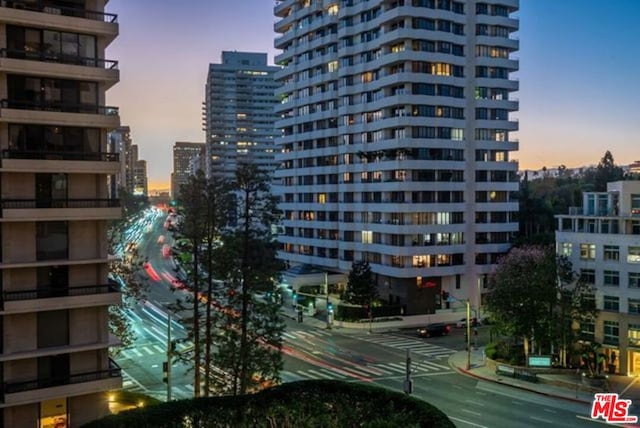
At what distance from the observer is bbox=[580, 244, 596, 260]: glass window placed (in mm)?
56000

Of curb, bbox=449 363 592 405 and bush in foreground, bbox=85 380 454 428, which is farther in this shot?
curb, bbox=449 363 592 405

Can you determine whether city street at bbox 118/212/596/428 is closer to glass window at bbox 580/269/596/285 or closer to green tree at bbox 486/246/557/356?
green tree at bbox 486/246/557/356

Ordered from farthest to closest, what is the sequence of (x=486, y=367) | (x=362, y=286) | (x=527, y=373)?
1. (x=362, y=286)
2. (x=486, y=367)
3. (x=527, y=373)

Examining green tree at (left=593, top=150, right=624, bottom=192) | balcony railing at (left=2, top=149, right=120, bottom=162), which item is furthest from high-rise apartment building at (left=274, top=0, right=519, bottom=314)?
green tree at (left=593, top=150, right=624, bottom=192)

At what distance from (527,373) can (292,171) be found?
58184 millimetres

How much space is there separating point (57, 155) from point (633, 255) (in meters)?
47.0

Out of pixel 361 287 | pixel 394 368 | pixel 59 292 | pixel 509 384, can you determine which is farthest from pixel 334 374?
pixel 59 292

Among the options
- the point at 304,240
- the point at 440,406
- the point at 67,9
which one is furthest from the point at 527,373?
the point at 304,240

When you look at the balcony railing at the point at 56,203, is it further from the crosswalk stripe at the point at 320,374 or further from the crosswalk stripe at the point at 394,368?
the crosswalk stripe at the point at 394,368

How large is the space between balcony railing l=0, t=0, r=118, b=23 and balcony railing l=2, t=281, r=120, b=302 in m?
14.9

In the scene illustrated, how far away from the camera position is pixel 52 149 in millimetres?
32500

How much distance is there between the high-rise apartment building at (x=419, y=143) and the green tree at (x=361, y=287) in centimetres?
394

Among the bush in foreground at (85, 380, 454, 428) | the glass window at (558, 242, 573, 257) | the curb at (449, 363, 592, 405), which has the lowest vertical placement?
the curb at (449, 363, 592, 405)

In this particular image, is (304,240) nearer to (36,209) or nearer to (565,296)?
(565,296)
